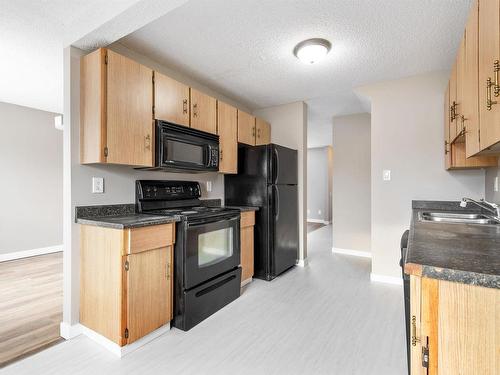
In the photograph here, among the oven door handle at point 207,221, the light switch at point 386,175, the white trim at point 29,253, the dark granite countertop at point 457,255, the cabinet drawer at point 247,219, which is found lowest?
the white trim at point 29,253

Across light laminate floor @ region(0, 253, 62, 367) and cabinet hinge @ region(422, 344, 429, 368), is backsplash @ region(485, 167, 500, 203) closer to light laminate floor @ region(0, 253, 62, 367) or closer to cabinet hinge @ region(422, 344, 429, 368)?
cabinet hinge @ region(422, 344, 429, 368)

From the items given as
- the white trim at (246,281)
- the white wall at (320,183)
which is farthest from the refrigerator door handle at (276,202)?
the white wall at (320,183)

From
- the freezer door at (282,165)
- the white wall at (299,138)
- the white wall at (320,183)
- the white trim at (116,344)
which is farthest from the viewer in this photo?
the white wall at (320,183)

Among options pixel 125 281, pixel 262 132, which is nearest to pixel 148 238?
pixel 125 281

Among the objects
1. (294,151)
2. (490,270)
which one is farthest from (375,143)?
(490,270)

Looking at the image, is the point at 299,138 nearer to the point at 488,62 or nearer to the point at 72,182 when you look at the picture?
the point at 488,62

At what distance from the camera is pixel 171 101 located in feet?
7.85

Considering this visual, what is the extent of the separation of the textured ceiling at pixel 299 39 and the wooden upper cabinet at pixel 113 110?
413 mm

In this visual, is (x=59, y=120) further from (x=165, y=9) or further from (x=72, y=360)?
(x=72, y=360)

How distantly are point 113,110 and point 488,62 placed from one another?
2.17 m

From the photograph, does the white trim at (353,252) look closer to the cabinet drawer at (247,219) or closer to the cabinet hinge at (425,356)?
the cabinet drawer at (247,219)

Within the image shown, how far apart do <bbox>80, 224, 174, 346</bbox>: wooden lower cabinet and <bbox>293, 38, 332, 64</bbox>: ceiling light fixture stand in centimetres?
184

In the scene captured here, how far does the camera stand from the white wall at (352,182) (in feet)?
14.4

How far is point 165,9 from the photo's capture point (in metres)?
1.66
